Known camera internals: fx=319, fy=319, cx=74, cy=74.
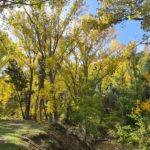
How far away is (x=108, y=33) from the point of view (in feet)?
82.2

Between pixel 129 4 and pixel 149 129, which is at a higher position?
pixel 129 4

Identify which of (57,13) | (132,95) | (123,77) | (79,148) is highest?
(57,13)

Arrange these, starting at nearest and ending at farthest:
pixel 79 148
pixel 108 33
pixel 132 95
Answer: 1. pixel 79 148
2. pixel 108 33
3. pixel 132 95

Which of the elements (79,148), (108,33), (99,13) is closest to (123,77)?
(108,33)

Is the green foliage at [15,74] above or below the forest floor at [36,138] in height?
above

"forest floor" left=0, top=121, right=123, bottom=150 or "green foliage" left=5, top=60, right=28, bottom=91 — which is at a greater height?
"green foliage" left=5, top=60, right=28, bottom=91

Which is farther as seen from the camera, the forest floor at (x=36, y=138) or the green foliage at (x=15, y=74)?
the green foliage at (x=15, y=74)

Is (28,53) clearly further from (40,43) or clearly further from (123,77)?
(123,77)

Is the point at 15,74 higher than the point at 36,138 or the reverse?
higher

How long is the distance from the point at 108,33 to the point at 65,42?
408 centimetres

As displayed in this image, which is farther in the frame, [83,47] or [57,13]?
[83,47]

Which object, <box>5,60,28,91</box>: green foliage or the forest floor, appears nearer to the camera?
the forest floor

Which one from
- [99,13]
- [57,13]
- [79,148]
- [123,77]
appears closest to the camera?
[99,13]

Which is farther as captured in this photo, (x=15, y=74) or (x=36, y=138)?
(x=15, y=74)
